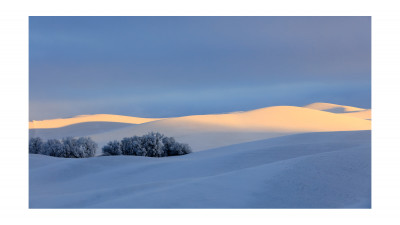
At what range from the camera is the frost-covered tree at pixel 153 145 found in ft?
38.9

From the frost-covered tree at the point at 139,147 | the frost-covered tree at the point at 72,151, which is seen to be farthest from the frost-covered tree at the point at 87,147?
the frost-covered tree at the point at 139,147

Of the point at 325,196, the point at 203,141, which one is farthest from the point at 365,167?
the point at 203,141

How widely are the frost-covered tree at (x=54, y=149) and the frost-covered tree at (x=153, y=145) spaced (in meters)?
2.34

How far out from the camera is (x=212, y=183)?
5270 millimetres

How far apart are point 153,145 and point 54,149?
2.87 m

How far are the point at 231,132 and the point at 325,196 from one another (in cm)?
1449

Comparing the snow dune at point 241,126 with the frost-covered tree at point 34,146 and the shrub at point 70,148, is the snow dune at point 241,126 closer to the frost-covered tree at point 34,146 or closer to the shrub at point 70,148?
the shrub at point 70,148

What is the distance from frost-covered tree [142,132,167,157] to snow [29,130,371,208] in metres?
3.61

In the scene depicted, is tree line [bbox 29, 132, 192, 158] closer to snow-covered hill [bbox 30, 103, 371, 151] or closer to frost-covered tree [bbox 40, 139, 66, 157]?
frost-covered tree [bbox 40, 139, 66, 157]

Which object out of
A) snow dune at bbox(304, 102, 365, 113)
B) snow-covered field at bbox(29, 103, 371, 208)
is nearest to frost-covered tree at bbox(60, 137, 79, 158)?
snow-covered field at bbox(29, 103, 371, 208)

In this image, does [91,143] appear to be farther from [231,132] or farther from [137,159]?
[231,132]
